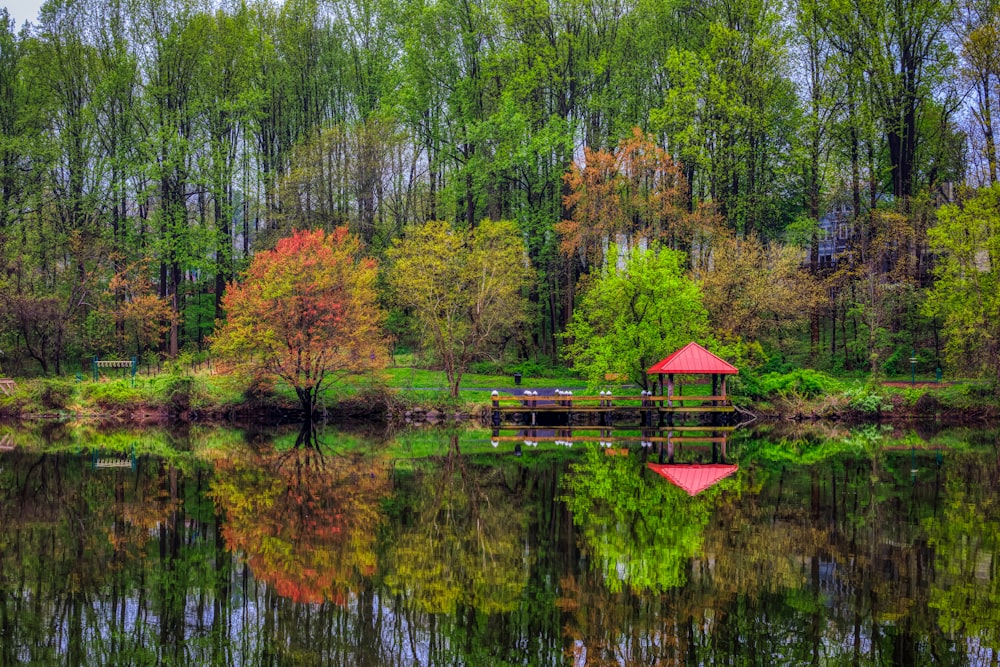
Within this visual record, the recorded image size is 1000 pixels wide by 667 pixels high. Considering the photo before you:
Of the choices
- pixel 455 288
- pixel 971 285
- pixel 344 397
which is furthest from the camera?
pixel 344 397

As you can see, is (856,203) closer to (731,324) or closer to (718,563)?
(731,324)

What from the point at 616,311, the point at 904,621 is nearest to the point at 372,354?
the point at 616,311

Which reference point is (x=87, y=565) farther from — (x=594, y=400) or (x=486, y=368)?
(x=486, y=368)

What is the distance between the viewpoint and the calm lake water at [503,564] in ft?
33.8

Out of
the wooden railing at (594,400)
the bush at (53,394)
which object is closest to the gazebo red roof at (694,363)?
the wooden railing at (594,400)

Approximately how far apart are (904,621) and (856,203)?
39328mm

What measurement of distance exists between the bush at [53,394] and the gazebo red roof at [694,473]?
29.5m

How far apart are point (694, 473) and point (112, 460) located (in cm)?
1706

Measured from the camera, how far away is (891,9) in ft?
148

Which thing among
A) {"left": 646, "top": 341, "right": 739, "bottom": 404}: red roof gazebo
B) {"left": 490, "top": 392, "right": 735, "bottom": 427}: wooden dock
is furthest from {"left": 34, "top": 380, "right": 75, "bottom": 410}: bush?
{"left": 646, "top": 341, "right": 739, "bottom": 404}: red roof gazebo

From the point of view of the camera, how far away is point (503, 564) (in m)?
13.5

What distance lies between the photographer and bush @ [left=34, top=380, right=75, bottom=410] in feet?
134

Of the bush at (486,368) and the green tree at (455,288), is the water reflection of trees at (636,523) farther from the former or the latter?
the bush at (486,368)

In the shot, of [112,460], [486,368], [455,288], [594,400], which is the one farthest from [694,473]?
[486,368]
